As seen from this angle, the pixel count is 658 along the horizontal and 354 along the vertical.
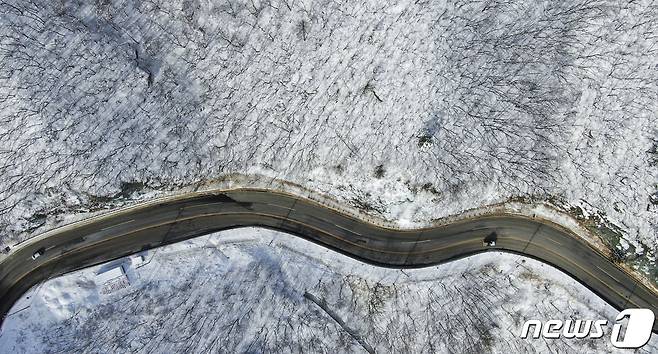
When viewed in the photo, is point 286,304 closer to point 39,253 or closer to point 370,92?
point 370,92

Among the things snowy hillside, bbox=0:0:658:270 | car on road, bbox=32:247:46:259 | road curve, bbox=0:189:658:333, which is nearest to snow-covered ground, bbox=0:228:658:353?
road curve, bbox=0:189:658:333

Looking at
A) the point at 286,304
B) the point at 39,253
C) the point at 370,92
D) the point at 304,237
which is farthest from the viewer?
the point at 304,237

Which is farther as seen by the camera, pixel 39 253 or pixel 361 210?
pixel 361 210

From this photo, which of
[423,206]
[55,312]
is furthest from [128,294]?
[423,206]

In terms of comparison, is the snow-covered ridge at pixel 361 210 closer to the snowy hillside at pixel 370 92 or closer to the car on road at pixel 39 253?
the car on road at pixel 39 253

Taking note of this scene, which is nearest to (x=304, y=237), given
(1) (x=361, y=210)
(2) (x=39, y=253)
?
(1) (x=361, y=210)

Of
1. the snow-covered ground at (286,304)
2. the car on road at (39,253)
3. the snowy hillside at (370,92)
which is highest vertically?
the snowy hillside at (370,92)

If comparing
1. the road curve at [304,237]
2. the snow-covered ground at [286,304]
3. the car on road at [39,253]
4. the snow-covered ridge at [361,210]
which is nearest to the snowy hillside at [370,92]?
the snow-covered ridge at [361,210]
